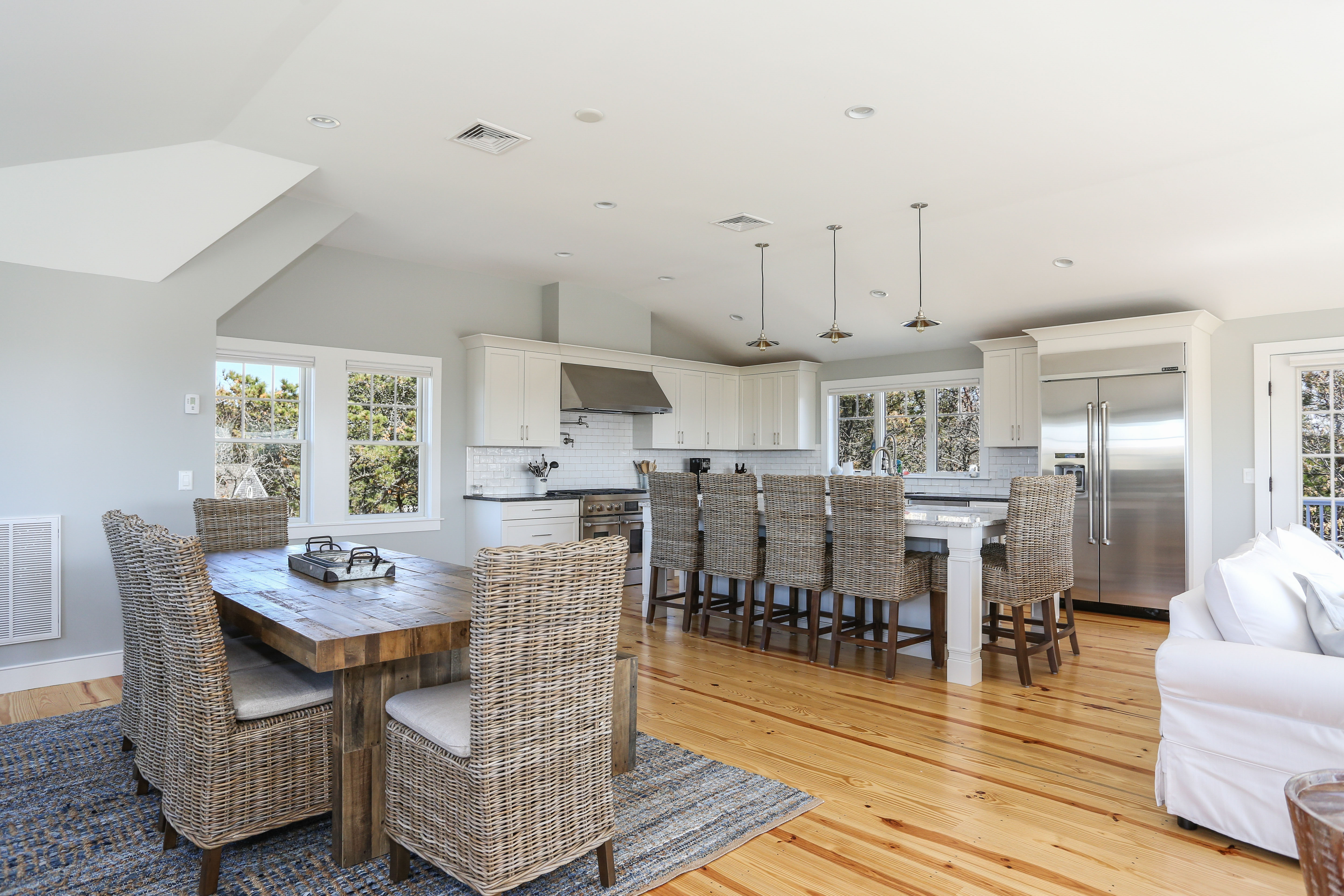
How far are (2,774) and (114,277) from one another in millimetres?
2520

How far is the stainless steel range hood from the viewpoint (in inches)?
267

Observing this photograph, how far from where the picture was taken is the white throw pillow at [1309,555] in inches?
111

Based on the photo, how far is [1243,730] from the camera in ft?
7.63

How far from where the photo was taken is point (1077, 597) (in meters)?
6.05

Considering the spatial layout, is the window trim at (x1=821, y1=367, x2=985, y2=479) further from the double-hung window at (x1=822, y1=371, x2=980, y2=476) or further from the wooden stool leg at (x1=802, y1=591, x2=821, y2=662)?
the wooden stool leg at (x1=802, y1=591, x2=821, y2=662)

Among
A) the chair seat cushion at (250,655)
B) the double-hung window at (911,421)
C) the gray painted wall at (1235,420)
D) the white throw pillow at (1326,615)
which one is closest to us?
the white throw pillow at (1326,615)

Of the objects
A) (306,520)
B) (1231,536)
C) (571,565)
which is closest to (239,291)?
(306,520)

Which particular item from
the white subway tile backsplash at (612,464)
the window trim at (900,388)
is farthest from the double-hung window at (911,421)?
the white subway tile backsplash at (612,464)

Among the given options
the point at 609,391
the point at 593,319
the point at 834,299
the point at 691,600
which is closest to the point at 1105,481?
the point at 834,299

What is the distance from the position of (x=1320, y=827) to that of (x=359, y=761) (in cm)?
215

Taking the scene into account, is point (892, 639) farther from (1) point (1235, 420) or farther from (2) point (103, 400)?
(2) point (103, 400)

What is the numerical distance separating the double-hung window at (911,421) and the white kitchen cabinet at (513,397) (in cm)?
274

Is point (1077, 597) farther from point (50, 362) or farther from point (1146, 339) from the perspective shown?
point (50, 362)

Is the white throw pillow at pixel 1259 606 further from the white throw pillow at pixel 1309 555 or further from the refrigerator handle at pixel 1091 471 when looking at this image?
the refrigerator handle at pixel 1091 471
